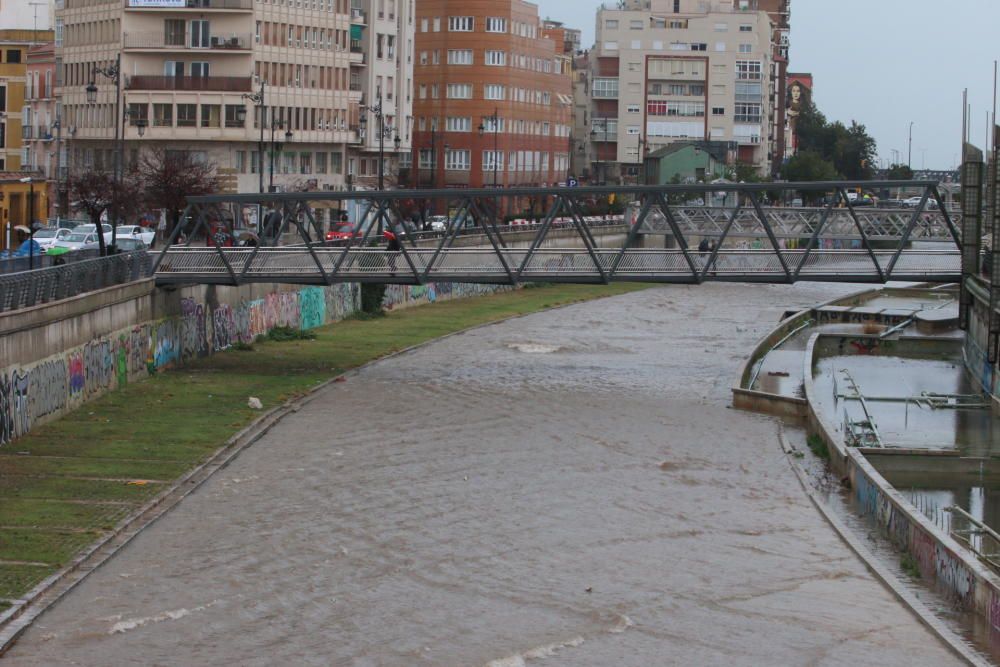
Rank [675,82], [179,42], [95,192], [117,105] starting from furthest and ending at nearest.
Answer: [675,82]
[179,42]
[117,105]
[95,192]

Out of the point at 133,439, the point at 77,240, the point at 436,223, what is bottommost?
the point at 133,439

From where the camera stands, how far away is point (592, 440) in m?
37.7

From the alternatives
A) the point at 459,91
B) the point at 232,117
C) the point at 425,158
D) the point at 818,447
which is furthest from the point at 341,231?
the point at 818,447

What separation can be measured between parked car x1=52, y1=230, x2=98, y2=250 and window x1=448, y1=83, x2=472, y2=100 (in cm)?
5098

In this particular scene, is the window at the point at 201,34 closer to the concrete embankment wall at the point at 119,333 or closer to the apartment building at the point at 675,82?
the concrete embankment wall at the point at 119,333

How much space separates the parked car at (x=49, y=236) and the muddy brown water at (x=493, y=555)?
19.1m

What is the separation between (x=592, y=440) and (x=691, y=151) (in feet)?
278

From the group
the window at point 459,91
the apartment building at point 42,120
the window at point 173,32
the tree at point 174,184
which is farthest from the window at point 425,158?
the tree at point 174,184

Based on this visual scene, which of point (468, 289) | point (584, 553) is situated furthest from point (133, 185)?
point (584, 553)

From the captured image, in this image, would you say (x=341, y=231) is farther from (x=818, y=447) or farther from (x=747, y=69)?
(x=747, y=69)

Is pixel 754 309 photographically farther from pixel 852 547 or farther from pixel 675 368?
pixel 852 547

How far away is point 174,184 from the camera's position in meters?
66.0

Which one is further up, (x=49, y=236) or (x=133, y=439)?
(x=49, y=236)

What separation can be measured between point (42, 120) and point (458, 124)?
1205 inches
